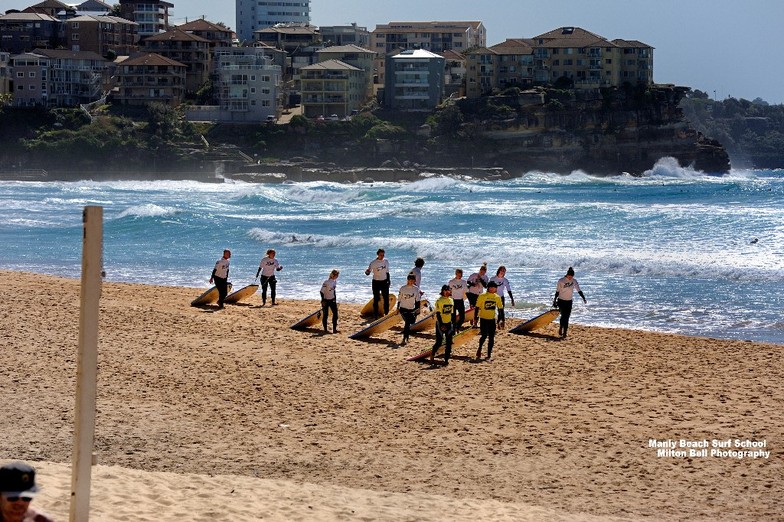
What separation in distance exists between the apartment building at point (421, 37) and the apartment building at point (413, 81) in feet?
57.4

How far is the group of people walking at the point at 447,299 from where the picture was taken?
14344 millimetres

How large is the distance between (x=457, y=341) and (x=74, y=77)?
99663 mm

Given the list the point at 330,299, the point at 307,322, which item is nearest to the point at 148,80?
the point at 307,322

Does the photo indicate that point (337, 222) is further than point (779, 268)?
Yes

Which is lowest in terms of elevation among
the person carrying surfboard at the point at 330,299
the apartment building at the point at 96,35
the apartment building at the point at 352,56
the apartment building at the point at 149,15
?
the person carrying surfboard at the point at 330,299

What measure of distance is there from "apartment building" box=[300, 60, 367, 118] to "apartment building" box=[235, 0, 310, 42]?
4022 cm

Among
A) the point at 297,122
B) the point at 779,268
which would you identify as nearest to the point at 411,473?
the point at 779,268

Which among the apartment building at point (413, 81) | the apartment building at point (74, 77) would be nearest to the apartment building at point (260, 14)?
the apartment building at point (74, 77)

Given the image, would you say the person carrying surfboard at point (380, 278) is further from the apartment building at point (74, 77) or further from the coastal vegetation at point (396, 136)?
the apartment building at point (74, 77)

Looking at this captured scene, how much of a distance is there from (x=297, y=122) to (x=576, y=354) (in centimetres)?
9038

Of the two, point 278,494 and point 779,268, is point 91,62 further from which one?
point 278,494

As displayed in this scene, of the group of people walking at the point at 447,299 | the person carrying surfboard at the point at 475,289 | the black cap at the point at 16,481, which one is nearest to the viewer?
the black cap at the point at 16,481

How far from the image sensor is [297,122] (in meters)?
104

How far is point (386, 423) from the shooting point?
37.0 ft
